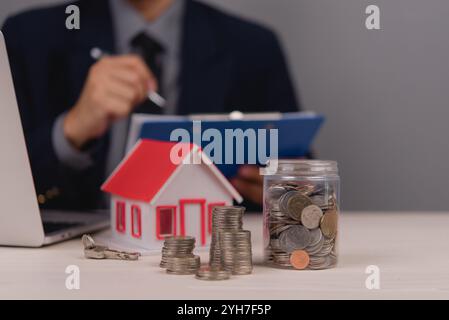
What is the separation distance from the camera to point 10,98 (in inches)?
45.1

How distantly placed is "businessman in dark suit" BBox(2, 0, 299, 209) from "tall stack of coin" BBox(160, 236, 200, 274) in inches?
58.5

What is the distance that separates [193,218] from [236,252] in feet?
0.80

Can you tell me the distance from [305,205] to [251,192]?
121 centimetres

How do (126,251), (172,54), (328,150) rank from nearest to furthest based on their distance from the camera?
1. (126,251)
2. (172,54)
3. (328,150)

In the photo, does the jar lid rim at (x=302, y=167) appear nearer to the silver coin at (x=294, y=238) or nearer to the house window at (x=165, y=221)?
the silver coin at (x=294, y=238)

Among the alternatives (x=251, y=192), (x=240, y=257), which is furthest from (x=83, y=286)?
(x=251, y=192)

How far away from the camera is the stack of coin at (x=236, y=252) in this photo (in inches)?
42.2

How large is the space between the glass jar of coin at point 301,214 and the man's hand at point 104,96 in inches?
50.1

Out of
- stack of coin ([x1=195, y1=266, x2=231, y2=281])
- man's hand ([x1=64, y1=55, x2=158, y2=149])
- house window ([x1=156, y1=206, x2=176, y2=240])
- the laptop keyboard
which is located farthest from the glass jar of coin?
man's hand ([x1=64, y1=55, x2=158, y2=149])

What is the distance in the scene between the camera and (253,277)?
1051mm

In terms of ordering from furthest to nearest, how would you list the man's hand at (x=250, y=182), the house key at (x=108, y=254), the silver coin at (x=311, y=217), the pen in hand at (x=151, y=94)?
the pen in hand at (x=151, y=94), the man's hand at (x=250, y=182), the house key at (x=108, y=254), the silver coin at (x=311, y=217)

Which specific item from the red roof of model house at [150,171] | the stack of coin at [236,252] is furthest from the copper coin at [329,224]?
the red roof of model house at [150,171]

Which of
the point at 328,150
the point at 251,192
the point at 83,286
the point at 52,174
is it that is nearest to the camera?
the point at 83,286

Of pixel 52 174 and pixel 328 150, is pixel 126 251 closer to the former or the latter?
pixel 52 174
